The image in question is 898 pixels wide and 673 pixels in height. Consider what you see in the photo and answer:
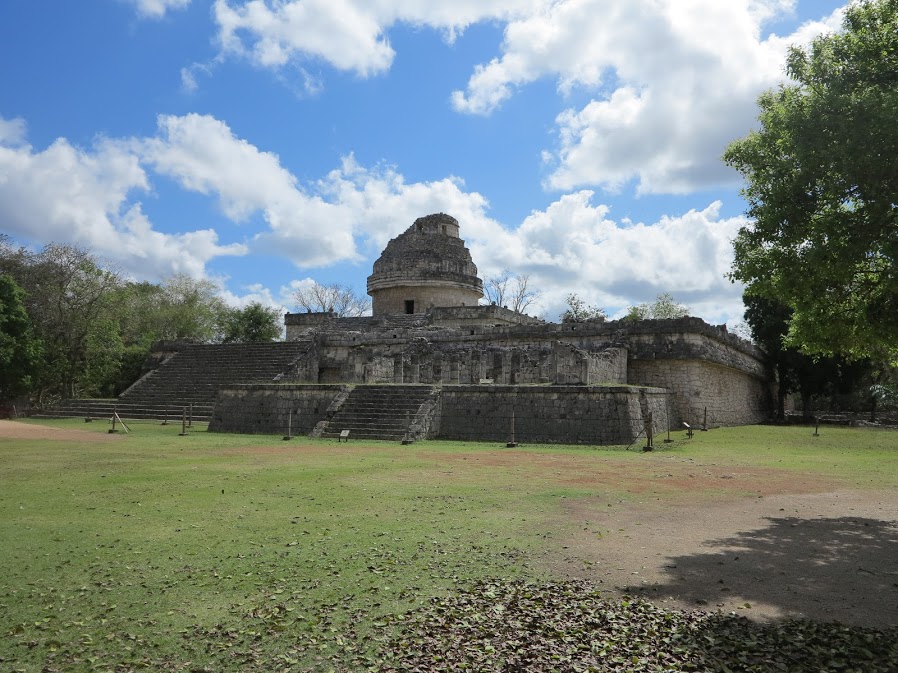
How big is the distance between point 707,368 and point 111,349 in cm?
2923

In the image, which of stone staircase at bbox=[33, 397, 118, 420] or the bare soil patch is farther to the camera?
stone staircase at bbox=[33, 397, 118, 420]

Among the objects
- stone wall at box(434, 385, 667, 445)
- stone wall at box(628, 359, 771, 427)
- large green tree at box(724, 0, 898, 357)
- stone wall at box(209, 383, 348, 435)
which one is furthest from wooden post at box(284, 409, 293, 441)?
large green tree at box(724, 0, 898, 357)

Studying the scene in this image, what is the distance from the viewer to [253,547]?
6848mm

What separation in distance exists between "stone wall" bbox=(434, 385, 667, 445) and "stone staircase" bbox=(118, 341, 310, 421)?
10.7 metres

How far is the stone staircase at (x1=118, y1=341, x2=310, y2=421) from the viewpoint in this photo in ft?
92.1

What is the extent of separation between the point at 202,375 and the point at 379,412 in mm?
13314

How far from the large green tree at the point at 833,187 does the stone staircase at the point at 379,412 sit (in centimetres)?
1213

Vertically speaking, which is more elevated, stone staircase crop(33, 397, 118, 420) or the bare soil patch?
stone staircase crop(33, 397, 118, 420)

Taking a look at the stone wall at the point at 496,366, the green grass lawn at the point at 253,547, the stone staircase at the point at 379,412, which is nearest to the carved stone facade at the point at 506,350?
the stone wall at the point at 496,366

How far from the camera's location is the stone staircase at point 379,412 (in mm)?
20109

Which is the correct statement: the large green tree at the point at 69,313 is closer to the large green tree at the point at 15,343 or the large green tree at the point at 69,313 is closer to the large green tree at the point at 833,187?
the large green tree at the point at 15,343

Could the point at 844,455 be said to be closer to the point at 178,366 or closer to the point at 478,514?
the point at 478,514

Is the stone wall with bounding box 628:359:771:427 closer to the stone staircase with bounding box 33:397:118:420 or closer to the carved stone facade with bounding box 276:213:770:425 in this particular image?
the carved stone facade with bounding box 276:213:770:425

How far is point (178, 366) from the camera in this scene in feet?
107
